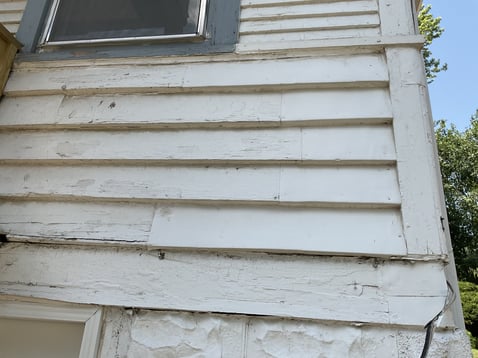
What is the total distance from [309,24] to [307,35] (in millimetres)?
68

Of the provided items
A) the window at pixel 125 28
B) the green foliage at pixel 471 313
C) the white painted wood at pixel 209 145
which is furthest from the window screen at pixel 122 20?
the green foliage at pixel 471 313

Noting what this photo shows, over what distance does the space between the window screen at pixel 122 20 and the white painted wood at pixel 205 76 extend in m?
0.23

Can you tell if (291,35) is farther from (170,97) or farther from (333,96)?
(170,97)

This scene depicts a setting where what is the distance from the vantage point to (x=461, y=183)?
16.3m

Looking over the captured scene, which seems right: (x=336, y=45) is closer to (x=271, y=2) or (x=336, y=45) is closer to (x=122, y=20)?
(x=271, y=2)

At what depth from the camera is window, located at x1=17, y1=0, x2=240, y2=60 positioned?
70.1 inches

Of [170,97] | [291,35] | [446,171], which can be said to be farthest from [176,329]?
[446,171]

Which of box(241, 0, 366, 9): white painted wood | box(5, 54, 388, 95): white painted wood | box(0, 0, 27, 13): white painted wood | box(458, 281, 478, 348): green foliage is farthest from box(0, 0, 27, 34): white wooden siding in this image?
box(458, 281, 478, 348): green foliage

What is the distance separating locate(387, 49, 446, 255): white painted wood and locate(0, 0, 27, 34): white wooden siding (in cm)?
200

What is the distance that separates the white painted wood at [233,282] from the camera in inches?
46.6

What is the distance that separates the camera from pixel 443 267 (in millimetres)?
1195

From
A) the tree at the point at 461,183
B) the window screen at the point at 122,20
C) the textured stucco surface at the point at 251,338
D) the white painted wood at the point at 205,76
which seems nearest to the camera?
the textured stucco surface at the point at 251,338

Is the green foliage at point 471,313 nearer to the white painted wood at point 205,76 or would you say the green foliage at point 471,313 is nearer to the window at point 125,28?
the white painted wood at point 205,76

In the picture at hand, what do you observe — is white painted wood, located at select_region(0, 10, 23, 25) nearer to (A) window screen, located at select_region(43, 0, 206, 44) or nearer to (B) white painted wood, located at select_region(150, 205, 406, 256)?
(A) window screen, located at select_region(43, 0, 206, 44)
